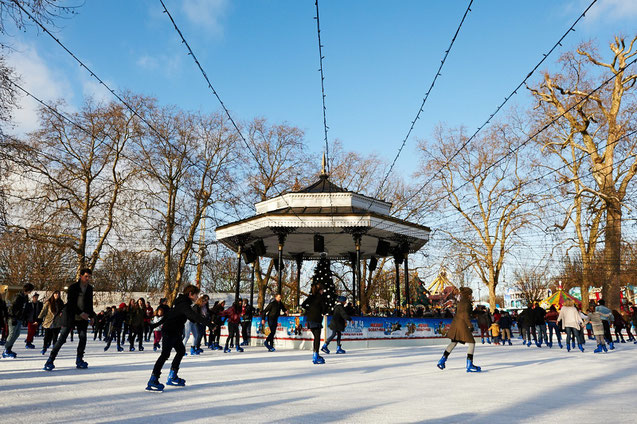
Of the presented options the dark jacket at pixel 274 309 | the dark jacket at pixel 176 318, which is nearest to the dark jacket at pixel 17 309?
the dark jacket at pixel 274 309

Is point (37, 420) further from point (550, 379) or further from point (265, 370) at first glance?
point (550, 379)

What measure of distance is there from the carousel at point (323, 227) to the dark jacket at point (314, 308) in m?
6.63

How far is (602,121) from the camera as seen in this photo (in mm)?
27062

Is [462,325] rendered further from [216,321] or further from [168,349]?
[216,321]

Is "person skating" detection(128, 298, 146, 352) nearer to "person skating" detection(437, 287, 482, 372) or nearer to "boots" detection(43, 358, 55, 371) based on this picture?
"boots" detection(43, 358, 55, 371)

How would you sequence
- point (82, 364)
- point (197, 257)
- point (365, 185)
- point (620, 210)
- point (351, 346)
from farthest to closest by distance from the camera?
1. point (365, 185)
2. point (197, 257)
3. point (620, 210)
4. point (351, 346)
5. point (82, 364)

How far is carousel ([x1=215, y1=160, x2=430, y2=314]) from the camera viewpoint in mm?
17984

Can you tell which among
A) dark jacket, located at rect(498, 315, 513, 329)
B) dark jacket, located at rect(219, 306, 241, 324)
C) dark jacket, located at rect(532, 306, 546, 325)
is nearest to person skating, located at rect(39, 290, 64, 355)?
dark jacket, located at rect(219, 306, 241, 324)

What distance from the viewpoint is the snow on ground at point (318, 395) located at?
471 centimetres

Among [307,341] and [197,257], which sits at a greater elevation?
[197,257]

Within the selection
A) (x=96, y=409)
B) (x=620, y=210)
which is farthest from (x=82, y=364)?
(x=620, y=210)

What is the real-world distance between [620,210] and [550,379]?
822 inches

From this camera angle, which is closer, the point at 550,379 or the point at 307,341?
the point at 550,379

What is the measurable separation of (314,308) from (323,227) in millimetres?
8321
